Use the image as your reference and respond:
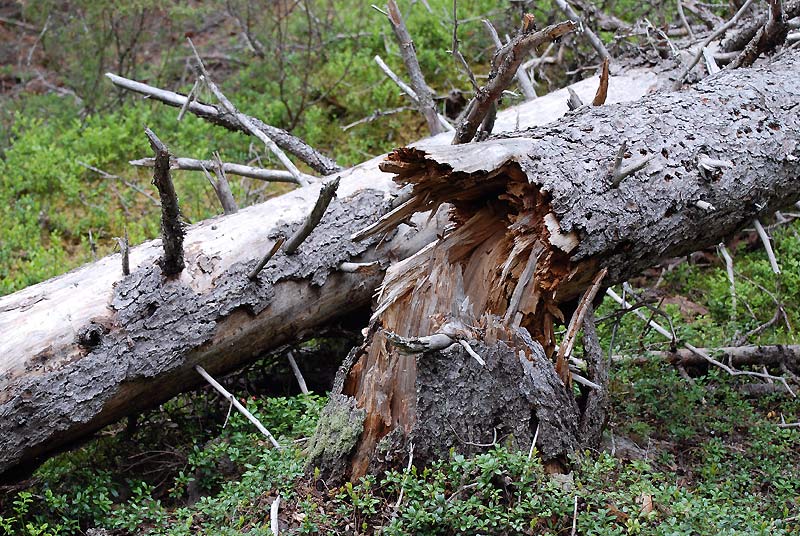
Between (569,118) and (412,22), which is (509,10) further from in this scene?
(569,118)

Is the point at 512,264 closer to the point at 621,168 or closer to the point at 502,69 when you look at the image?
the point at 621,168

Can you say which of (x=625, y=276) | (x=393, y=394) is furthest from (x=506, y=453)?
(x=625, y=276)

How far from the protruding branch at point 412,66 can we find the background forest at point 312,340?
25cm

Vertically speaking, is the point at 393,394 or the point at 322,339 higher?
the point at 393,394

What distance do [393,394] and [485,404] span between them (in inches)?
14.3

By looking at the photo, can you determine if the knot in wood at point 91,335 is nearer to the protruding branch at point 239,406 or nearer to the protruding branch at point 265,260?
the protruding branch at point 239,406

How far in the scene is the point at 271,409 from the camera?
13.9ft

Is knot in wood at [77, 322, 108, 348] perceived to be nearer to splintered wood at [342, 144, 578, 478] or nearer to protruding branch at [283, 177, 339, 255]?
protruding branch at [283, 177, 339, 255]

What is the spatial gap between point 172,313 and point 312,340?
1.24m

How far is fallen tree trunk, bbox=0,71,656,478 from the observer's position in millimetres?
3664

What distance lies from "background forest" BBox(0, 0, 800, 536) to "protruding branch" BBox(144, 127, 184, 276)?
2.58 feet

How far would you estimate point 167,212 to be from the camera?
3619 millimetres

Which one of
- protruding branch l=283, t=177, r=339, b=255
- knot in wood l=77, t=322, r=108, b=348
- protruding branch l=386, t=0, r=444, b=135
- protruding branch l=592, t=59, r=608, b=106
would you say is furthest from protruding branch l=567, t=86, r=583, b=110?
knot in wood l=77, t=322, r=108, b=348

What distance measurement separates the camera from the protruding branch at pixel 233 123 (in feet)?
17.0
